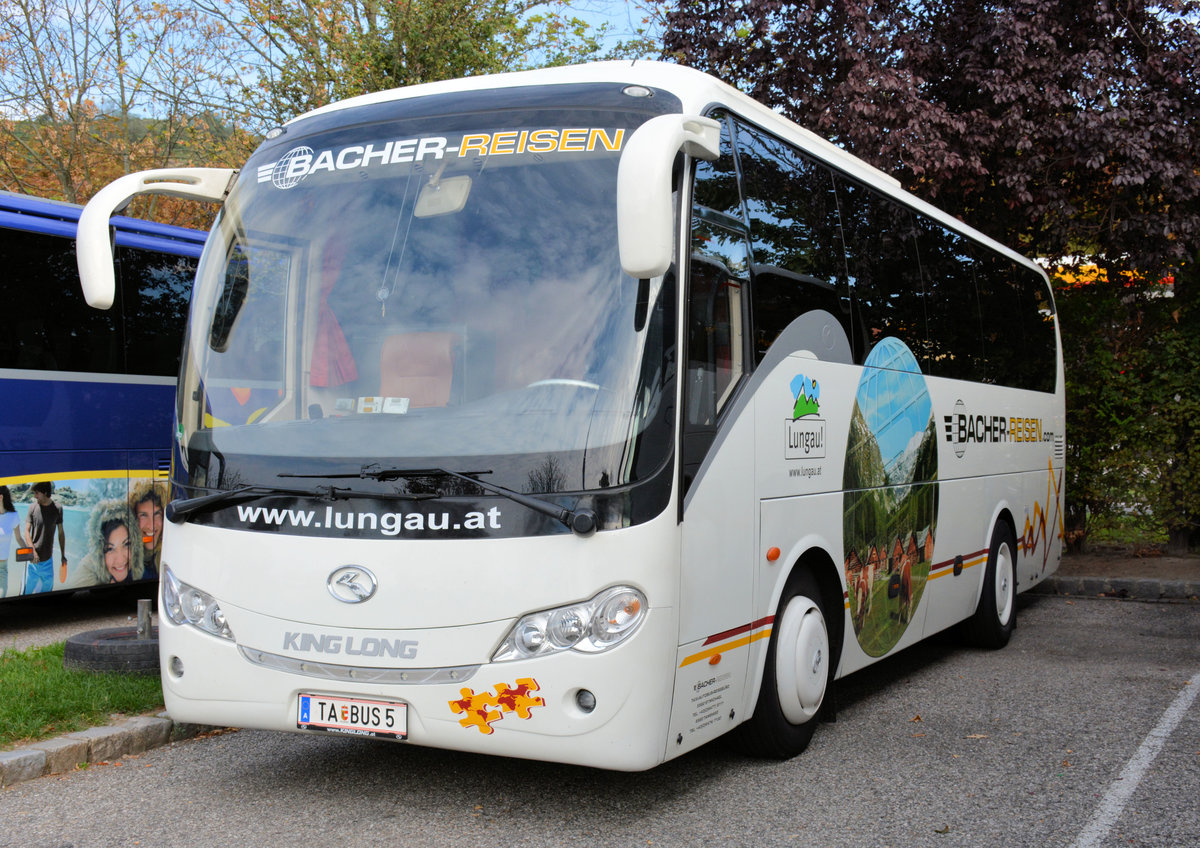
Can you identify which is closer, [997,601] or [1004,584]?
[997,601]

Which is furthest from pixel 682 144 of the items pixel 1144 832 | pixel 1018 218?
pixel 1018 218

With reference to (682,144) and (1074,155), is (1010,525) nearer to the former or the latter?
(1074,155)

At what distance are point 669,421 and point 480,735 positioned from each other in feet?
4.53

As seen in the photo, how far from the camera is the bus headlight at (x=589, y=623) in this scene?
172 inches

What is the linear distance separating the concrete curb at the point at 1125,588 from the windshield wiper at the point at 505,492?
30.4 ft

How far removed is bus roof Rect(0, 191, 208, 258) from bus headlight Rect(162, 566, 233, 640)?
188 inches

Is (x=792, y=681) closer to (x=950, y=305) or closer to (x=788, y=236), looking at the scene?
(x=788, y=236)

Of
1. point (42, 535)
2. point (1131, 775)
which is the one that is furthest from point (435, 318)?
point (42, 535)

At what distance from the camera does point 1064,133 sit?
1152 centimetres

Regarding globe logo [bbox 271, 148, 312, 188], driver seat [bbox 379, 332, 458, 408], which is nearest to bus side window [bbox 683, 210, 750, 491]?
driver seat [bbox 379, 332, 458, 408]

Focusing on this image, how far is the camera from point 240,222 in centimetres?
542

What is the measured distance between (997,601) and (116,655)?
6219mm

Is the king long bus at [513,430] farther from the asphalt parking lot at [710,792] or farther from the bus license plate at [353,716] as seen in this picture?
the asphalt parking lot at [710,792]

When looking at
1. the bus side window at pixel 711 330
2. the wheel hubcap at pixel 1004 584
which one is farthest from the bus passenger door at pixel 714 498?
the wheel hubcap at pixel 1004 584
